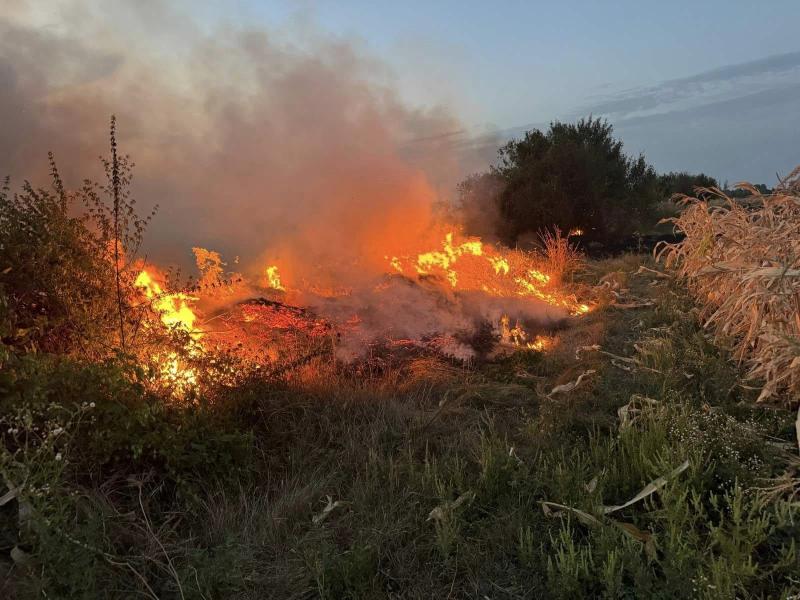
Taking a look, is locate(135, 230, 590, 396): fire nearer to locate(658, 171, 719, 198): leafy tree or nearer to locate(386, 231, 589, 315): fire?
locate(386, 231, 589, 315): fire

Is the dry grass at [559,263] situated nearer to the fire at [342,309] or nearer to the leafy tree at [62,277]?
the fire at [342,309]

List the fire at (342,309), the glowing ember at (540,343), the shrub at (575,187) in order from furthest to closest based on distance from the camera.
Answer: the shrub at (575,187) → the glowing ember at (540,343) → the fire at (342,309)

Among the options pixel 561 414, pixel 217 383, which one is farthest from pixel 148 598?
pixel 561 414

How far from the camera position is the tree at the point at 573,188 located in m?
14.9

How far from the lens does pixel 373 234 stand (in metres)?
9.31

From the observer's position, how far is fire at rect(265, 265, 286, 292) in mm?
7742

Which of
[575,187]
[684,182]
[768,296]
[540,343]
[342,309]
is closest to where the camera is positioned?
[768,296]

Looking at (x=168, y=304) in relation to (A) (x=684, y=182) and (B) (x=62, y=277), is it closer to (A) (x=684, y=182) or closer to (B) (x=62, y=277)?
(B) (x=62, y=277)

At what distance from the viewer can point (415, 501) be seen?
2.99 m

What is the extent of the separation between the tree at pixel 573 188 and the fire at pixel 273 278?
9.01 metres

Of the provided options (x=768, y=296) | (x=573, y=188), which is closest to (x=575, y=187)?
(x=573, y=188)

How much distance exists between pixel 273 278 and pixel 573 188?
1031 centimetres

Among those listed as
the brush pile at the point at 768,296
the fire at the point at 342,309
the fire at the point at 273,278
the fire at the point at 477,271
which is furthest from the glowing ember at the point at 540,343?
the fire at the point at 273,278

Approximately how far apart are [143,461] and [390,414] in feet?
5.72
